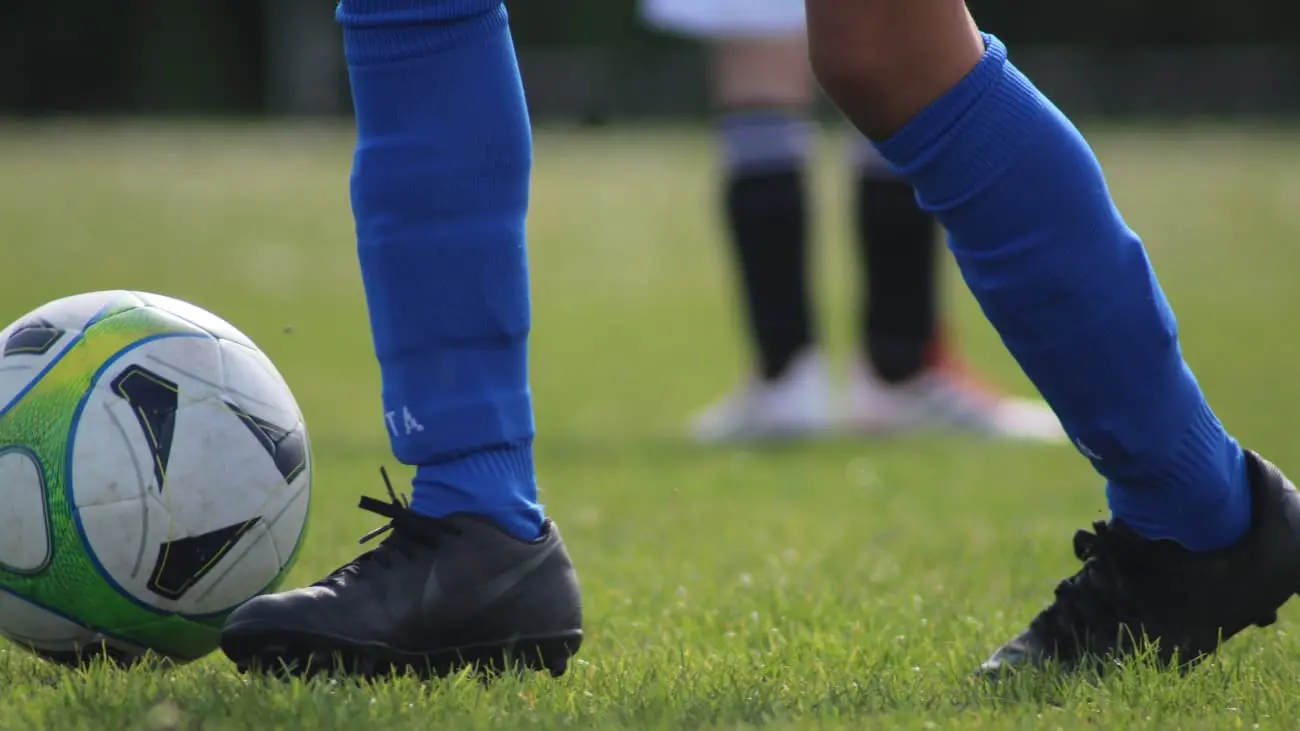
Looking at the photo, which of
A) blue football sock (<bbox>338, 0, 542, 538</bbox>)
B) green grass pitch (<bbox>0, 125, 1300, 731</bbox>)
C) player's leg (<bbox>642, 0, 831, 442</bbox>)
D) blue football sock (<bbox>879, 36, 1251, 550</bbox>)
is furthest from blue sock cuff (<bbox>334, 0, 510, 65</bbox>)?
player's leg (<bbox>642, 0, 831, 442</bbox>)

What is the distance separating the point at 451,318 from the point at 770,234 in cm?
345

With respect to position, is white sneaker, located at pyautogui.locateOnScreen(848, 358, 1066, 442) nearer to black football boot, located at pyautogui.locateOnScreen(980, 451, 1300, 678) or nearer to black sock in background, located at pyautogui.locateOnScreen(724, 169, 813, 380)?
black sock in background, located at pyautogui.locateOnScreen(724, 169, 813, 380)

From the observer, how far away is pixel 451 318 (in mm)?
2281

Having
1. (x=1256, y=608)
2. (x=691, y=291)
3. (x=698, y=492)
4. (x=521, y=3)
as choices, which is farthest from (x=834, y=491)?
(x=521, y=3)

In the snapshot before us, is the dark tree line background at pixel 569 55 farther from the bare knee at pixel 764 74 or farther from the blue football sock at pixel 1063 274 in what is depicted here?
the blue football sock at pixel 1063 274

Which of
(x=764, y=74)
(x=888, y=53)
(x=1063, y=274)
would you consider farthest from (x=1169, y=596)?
(x=764, y=74)

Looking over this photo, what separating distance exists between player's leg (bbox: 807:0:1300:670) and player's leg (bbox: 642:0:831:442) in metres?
3.38

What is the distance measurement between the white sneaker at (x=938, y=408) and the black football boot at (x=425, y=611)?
11.2 feet

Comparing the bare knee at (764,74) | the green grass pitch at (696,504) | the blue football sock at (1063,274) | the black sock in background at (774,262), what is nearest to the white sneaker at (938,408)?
the green grass pitch at (696,504)

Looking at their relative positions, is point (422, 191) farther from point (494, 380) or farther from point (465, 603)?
point (465, 603)

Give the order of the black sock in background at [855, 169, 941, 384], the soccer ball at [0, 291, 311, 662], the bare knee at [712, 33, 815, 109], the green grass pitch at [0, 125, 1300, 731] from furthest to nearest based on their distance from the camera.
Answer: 1. the bare knee at [712, 33, 815, 109]
2. the black sock in background at [855, 169, 941, 384]
3. the soccer ball at [0, 291, 311, 662]
4. the green grass pitch at [0, 125, 1300, 731]

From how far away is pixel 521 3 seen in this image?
36.2 meters

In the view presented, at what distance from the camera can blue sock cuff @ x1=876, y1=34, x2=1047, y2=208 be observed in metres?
2.12

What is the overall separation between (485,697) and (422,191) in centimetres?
65
